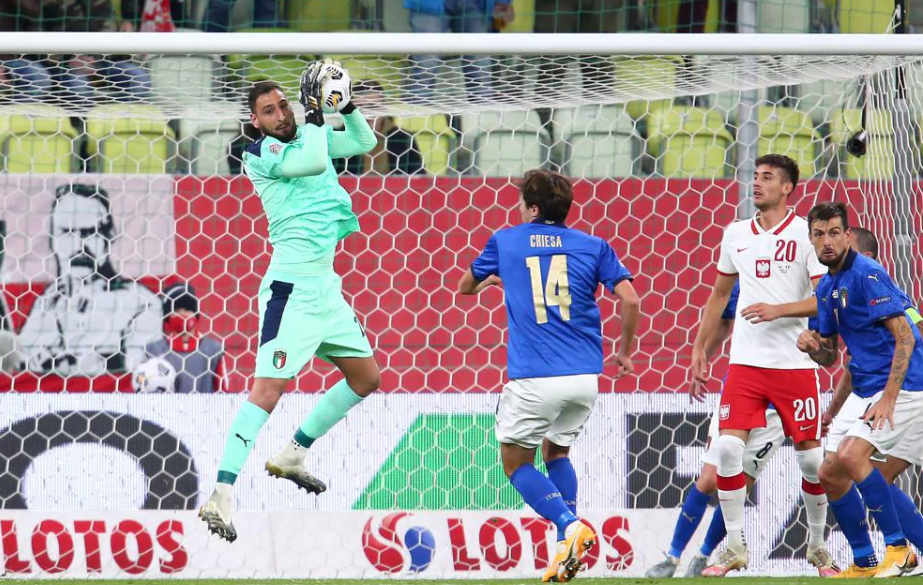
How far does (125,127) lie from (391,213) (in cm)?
188

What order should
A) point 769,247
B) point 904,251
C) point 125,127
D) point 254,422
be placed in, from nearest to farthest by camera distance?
1. point 254,422
2. point 769,247
3. point 904,251
4. point 125,127

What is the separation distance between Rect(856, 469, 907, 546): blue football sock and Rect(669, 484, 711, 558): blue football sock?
2.37ft

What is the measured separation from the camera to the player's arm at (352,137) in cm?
482

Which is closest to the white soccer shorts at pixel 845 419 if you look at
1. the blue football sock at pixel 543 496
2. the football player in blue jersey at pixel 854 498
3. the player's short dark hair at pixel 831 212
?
the football player in blue jersey at pixel 854 498

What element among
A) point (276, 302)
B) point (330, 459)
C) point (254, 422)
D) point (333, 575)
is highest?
point (276, 302)

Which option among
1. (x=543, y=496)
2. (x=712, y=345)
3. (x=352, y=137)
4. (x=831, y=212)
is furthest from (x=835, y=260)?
(x=352, y=137)

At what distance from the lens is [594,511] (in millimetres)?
6133

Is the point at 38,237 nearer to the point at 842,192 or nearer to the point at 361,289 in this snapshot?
the point at 361,289

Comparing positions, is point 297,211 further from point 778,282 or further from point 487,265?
point 778,282

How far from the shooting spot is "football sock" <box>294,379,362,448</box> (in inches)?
191

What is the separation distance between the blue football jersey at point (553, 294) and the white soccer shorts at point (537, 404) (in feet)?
0.12

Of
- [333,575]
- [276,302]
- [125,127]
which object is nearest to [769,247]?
[276,302]

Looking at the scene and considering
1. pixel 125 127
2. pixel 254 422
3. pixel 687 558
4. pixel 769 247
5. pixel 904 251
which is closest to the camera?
pixel 254 422

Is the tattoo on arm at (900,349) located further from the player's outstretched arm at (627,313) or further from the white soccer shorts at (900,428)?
the player's outstretched arm at (627,313)
